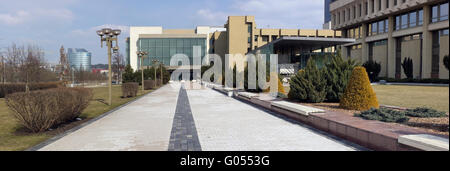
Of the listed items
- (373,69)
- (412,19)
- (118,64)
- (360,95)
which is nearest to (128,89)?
(360,95)

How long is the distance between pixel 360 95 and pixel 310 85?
276cm

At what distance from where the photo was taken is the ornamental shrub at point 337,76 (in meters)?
11.4

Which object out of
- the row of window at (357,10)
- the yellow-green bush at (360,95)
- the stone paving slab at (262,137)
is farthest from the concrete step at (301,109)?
the row of window at (357,10)

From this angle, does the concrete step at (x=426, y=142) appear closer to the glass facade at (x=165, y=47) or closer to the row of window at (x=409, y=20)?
the row of window at (x=409, y=20)

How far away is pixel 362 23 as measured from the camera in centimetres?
4834

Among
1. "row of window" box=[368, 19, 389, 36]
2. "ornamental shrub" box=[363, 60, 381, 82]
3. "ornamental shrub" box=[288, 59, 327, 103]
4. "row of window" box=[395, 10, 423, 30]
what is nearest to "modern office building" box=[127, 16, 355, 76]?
"row of window" box=[368, 19, 389, 36]

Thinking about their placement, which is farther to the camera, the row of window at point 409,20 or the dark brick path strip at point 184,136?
the row of window at point 409,20

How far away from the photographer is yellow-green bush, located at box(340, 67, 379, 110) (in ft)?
29.2

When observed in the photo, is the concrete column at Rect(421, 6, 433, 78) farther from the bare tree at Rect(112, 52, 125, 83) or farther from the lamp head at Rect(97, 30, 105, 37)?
the bare tree at Rect(112, 52, 125, 83)

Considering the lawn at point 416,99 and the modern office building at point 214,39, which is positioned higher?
the modern office building at point 214,39

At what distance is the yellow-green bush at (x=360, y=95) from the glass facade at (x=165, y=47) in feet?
222
